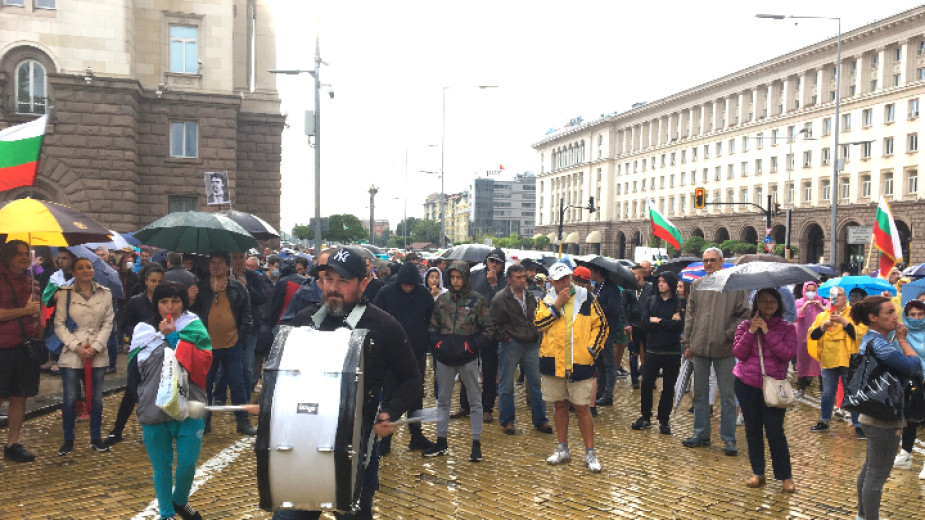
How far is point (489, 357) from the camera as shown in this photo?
370 inches

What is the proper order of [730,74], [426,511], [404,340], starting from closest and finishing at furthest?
[404,340]
[426,511]
[730,74]

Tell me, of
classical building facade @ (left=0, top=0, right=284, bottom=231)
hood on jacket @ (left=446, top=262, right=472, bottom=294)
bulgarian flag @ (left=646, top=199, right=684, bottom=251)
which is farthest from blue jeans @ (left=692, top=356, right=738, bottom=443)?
classical building facade @ (left=0, top=0, right=284, bottom=231)

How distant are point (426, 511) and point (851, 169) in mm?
63111

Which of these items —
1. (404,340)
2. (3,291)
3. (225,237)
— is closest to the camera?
(404,340)

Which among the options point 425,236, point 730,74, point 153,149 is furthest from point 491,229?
point 153,149

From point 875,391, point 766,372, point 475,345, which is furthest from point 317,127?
point 875,391

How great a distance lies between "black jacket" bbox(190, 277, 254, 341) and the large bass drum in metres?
4.91

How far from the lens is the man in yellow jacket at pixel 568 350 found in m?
7.18

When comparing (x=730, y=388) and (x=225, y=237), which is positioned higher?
(x=225, y=237)

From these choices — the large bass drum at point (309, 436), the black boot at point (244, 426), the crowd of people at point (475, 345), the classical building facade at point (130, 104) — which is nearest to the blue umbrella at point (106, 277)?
the crowd of people at point (475, 345)

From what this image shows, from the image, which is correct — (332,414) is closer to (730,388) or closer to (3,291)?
(3,291)

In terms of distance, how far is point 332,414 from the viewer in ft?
11.4

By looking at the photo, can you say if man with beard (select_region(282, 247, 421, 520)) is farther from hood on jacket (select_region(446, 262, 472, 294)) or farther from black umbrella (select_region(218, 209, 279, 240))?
black umbrella (select_region(218, 209, 279, 240))

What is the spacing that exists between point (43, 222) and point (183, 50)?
923 inches
